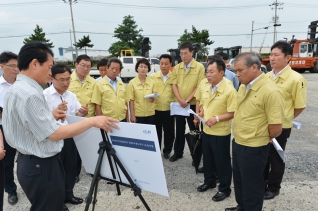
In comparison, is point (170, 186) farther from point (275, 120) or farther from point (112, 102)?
point (275, 120)

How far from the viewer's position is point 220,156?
2787mm

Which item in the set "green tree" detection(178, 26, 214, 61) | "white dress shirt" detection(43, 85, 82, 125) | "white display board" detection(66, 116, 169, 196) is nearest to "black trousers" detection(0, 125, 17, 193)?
"white dress shirt" detection(43, 85, 82, 125)

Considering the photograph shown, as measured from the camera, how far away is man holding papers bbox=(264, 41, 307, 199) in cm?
264

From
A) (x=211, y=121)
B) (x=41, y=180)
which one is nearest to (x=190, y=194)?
(x=211, y=121)

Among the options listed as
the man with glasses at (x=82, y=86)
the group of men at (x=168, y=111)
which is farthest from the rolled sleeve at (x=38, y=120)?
the man with glasses at (x=82, y=86)

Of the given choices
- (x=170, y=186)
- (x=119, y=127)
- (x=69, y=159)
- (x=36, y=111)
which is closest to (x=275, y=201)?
(x=170, y=186)

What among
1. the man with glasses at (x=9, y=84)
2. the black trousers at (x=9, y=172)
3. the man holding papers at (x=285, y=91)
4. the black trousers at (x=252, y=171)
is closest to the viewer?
the black trousers at (x=252, y=171)

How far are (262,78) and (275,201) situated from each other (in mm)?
1616

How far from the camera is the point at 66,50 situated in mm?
47656

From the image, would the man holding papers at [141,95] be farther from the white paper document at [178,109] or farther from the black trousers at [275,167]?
the black trousers at [275,167]

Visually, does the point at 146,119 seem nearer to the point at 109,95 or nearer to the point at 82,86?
the point at 109,95

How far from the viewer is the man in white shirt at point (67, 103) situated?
8.30 feet

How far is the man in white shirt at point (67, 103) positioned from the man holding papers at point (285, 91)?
223 cm

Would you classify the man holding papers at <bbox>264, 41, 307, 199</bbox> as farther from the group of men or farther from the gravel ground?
the gravel ground
